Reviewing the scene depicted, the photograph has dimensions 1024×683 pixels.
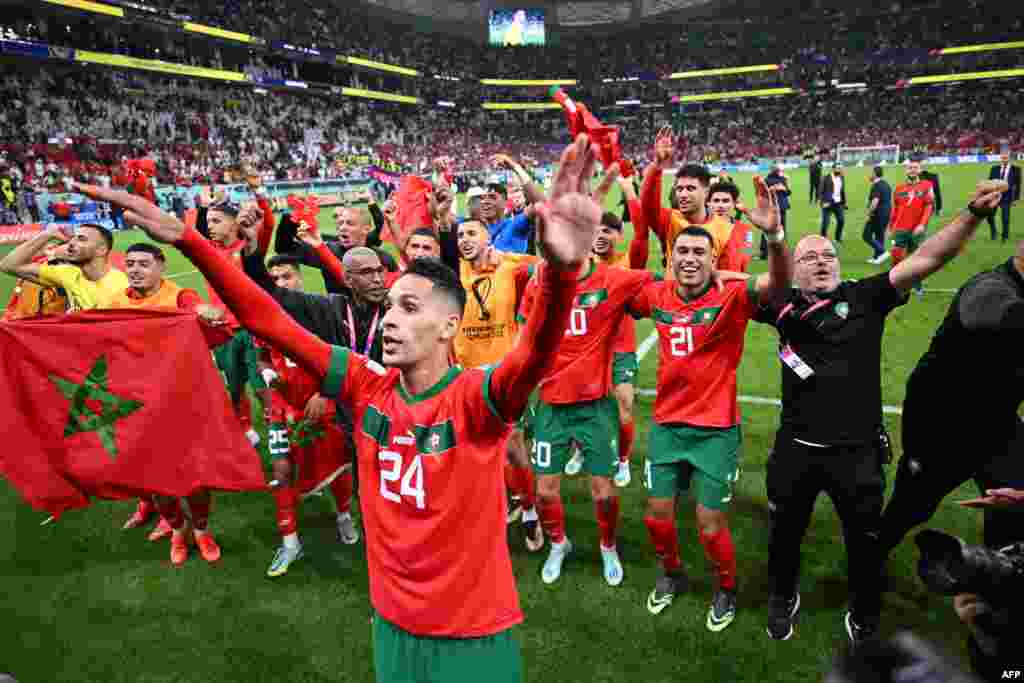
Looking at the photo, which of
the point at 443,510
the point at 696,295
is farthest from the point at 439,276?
the point at 696,295

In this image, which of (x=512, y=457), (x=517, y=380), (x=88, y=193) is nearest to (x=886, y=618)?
(x=512, y=457)

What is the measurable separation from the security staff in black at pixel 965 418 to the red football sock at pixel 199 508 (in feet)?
15.4

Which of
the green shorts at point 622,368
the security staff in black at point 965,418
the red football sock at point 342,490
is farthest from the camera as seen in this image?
the green shorts at point 622,368

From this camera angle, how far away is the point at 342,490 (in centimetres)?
507

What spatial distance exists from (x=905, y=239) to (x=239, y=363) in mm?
11847

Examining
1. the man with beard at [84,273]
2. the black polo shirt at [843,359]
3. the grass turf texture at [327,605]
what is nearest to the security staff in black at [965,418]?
the grass turf texture at [327,605]

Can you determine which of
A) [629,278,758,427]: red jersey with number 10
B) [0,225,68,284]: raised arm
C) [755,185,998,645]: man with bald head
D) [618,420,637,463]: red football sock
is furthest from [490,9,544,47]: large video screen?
[755,185,998,645]: man with bald head

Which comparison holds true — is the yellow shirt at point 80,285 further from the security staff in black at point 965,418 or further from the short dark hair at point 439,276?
the security staff in black at point 965,418

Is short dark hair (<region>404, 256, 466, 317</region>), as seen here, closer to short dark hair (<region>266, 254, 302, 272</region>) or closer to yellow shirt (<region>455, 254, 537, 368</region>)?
yellow shirt (<region>455, 254, 537, 368</region>)

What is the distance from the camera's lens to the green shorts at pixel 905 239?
1173cm

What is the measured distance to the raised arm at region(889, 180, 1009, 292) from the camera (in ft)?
8.99

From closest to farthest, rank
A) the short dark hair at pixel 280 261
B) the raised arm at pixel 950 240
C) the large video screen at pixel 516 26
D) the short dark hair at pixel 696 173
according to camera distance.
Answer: the raised arm at pixel 950 240, the short dark hair at pixel 280 261, the short dark hair at pixel 696 173, the large video screen at pixel 516 26

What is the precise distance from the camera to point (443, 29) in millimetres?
64562

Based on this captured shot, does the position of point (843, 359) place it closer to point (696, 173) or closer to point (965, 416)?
point (965, 416)
